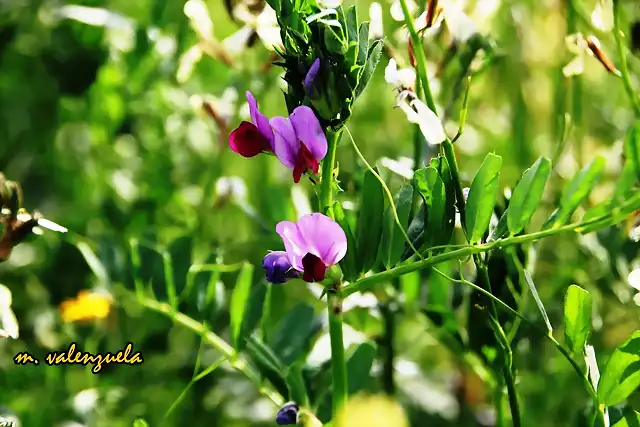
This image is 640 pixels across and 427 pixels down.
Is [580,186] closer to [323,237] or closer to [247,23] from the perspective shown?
[323,237]

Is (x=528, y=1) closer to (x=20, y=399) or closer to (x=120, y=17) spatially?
(x=120, y=17)

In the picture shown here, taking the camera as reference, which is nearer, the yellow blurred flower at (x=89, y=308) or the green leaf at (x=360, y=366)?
the green leaf at (x=360, y=366)

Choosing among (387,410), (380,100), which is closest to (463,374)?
(387,410)

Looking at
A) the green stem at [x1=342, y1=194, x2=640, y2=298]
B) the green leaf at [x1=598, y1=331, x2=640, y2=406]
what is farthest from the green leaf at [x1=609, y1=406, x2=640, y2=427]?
the green stem at [x1=342, y1=194, x2=640, y2=298]

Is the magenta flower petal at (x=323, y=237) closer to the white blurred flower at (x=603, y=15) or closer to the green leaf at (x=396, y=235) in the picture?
the green leaf at (x=396, y=235)

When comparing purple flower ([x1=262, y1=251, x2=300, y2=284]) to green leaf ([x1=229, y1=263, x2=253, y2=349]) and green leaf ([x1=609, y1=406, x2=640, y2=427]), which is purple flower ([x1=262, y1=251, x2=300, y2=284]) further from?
green leaf ([x1=609, y1=406, x2=640, y2=427])

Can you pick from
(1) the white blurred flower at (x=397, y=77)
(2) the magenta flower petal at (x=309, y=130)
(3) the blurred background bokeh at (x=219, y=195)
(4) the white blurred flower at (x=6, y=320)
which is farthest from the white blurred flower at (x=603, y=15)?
(4) the white blurred flower at (x=6, y=320)
